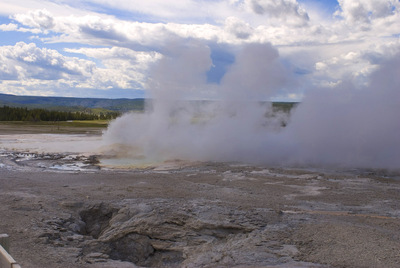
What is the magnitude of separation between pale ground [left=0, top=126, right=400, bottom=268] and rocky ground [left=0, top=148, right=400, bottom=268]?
2cm

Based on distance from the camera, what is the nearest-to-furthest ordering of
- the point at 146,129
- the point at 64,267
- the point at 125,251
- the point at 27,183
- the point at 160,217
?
the point at 64,267
the point at 125,251
the point at 160,217
the point at 27,183
the point at 146,129

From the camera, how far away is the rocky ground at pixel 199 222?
248 inches

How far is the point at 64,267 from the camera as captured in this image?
5828 millimetres

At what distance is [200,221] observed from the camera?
25.4 feet

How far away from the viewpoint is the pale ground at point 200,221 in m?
6.32

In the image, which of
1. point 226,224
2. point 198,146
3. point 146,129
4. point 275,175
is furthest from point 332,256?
point 146,129

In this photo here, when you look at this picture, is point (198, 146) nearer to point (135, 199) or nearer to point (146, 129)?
point (146, 129)

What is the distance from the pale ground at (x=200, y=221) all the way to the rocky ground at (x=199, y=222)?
2 centimetres

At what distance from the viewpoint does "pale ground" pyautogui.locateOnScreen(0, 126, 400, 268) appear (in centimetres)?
632

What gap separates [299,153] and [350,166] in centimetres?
297

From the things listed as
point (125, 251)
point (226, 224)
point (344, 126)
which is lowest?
point (125, 251)

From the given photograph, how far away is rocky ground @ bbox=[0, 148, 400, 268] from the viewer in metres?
6.31

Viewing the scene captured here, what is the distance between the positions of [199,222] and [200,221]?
0.04 metres

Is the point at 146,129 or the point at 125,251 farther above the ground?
the point at 146,129
